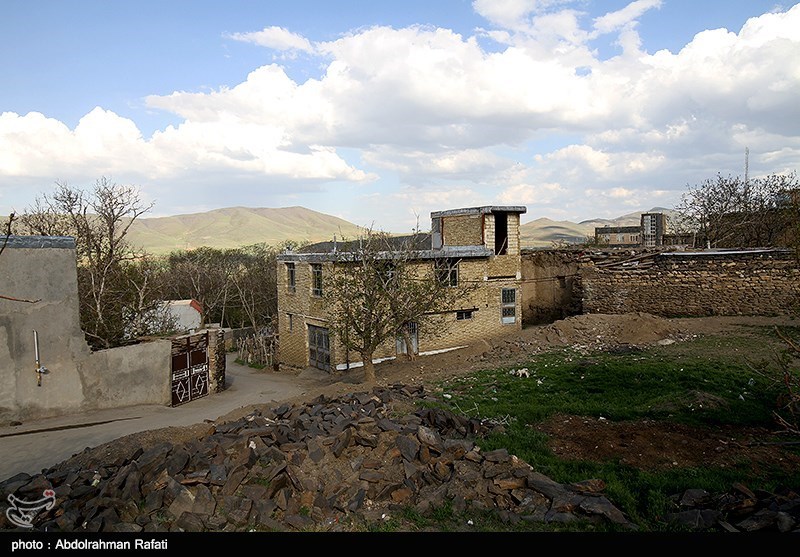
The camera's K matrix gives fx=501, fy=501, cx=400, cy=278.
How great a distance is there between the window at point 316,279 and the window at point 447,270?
5028mm

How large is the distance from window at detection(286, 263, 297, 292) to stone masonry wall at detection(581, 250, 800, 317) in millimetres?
13256

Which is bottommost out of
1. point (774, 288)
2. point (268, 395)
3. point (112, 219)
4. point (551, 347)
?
point (268, 395)

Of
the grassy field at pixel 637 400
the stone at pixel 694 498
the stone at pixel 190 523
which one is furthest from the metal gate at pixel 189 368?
the stone at pixel 694 498

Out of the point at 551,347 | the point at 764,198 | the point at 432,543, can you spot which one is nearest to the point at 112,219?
the point at 551,347

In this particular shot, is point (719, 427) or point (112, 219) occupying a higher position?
point (112, 219)

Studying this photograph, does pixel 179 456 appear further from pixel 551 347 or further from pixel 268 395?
pixel 551 347

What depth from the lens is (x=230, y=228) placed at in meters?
158

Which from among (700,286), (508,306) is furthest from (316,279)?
(700,286)

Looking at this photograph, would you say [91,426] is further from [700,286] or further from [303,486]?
[700,286]

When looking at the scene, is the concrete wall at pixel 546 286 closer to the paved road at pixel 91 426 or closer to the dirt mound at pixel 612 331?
the dirt mound at pixel 612 331

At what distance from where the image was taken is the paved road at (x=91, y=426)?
10062mm

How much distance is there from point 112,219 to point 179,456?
2353cm

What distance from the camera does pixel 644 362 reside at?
13.4 meters

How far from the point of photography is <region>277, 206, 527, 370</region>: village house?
21641 mm
